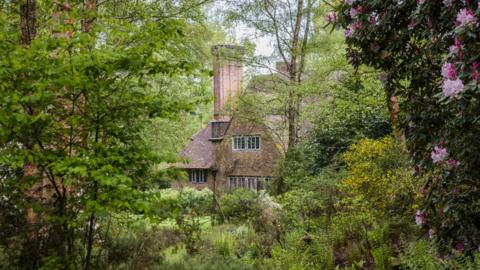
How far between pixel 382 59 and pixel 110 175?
137 inches

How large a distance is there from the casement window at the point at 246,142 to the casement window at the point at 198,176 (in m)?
2.83

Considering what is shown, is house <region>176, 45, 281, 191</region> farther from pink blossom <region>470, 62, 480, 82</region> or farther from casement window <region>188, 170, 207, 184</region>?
pink blossom <region>470, 62, 480, 82</region>

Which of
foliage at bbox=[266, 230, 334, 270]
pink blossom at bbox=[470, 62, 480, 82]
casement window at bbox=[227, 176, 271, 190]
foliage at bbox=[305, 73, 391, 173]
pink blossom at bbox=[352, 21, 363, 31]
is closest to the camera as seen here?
pink blossom at bbox=[470, 62, 480, 82]

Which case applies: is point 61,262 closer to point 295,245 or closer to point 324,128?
point 295,245

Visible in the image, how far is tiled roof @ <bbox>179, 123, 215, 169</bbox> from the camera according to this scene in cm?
2541

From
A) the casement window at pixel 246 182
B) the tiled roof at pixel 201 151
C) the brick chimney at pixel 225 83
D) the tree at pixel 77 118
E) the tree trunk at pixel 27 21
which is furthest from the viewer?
the tiled roof at pixel 201 151

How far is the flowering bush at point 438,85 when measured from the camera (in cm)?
340

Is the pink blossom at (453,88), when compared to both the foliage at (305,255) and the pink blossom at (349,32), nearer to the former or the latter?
the pink blossom at (349,32)

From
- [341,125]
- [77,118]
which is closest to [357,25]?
[77,118]

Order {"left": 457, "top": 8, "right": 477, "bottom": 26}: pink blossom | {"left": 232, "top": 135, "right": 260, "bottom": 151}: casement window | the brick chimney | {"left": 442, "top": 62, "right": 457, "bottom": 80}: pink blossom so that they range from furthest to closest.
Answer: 1. the brick chimney
2. {"left": 232, "top": 135, "right": 260, "bottom": 151}: casement window
3. {"left": 442, "top": 62, "right": 457, "bottom": 80}: pink blossom
4. {"left": 457, "top": 8, "right": 477, "bottom": 26}: pink blossom

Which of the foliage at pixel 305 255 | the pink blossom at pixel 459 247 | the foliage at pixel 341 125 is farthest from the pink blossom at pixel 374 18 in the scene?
the foliage at pixel 341 125

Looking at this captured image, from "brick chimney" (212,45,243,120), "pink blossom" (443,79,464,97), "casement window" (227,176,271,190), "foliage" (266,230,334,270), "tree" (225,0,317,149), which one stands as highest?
"tree" (225,0,317,149)

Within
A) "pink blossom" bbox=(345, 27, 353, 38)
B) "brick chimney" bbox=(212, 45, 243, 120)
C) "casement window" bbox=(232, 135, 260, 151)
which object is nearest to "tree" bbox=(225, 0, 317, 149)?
"brick chimney" bbox=(212, 45, 243, 120)

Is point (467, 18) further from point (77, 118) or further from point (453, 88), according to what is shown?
point (77, 118)
